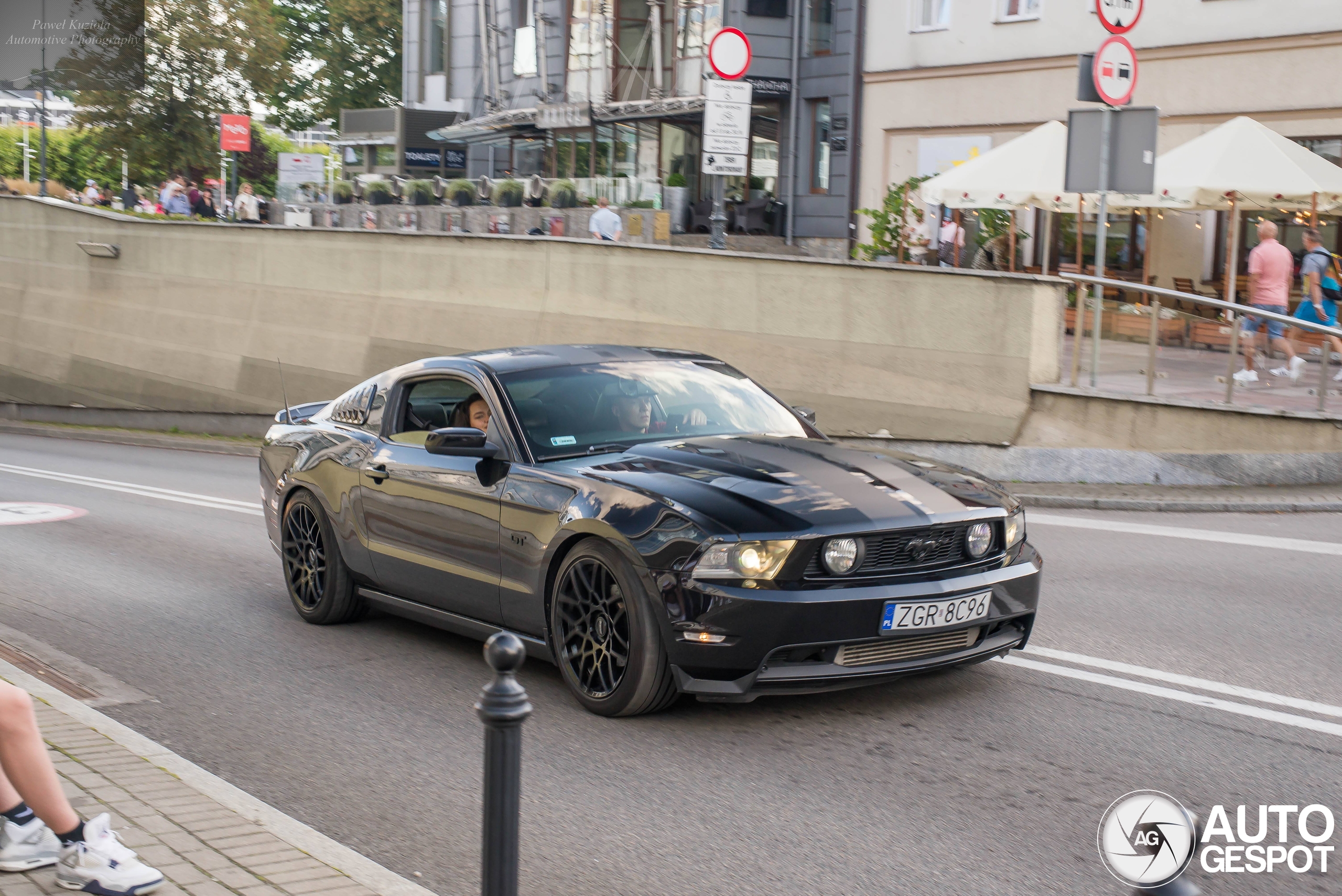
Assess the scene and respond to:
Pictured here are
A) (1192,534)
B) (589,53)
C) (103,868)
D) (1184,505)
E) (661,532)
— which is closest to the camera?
(103,868)

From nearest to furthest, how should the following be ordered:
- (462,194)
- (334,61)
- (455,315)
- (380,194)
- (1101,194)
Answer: (1101,194) < (455,315) < (462,194) < (380,194) < (334,61)

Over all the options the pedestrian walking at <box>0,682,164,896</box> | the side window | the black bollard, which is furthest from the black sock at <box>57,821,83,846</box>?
the side window

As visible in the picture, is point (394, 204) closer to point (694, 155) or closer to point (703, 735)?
point (694, 155)

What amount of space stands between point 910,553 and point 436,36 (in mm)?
47185

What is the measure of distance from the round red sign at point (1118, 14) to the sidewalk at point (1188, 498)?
442cm

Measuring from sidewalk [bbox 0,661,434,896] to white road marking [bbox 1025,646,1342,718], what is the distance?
12.0ft

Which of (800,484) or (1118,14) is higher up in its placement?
(1118,14)

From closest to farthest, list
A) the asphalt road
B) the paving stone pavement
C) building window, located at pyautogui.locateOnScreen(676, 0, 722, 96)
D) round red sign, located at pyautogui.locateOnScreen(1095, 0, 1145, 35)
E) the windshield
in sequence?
the paving stone pavement
the asphalt road
the windshield
round red sign, located at pyautogui.locateOnScreen(1095, 0, 1145, 35)
building window, located at pyautogui.locateOnScreen(676, 0, 722, 96)

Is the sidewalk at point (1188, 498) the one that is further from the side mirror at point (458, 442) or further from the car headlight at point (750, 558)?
the car headlight at point (750, 558)

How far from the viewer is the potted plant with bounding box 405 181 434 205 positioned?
111ft

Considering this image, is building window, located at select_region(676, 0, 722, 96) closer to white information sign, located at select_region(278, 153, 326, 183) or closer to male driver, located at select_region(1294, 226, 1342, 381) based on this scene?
white information sign, located at select_region(278, 153, 326, 183)

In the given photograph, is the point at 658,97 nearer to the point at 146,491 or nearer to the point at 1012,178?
the point at 1012,178

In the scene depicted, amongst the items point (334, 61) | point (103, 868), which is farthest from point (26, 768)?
point (334, 61)

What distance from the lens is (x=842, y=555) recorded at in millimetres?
5402
